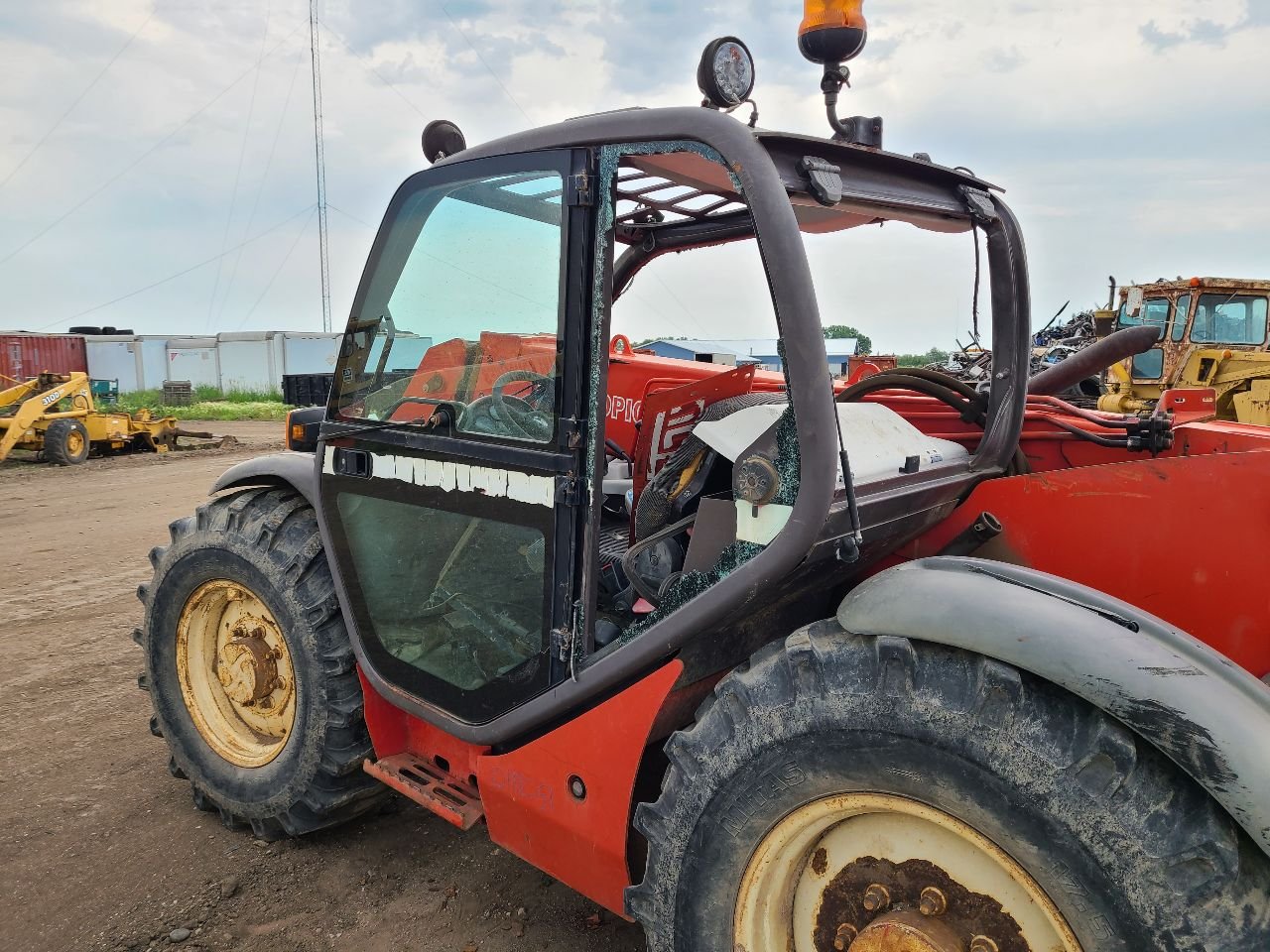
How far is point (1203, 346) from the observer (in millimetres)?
11945

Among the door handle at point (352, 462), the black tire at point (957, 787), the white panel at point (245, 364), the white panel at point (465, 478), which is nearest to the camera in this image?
the black tire at point (957, 787)

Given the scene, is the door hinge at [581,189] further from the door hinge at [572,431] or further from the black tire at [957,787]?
the black tire at [957,787]

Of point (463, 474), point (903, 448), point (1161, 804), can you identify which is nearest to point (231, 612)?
point (463, 474)

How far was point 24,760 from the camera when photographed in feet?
12.0

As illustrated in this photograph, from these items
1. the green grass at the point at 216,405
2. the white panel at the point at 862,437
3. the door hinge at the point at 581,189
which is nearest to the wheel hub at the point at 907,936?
the white panel at the point at 862,437

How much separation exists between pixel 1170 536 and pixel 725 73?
1.62 m

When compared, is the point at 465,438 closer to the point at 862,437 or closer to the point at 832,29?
the point at 862,437

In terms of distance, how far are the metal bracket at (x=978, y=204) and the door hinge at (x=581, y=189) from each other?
1.10 m

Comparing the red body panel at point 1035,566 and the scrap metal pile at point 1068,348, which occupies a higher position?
the scrap metal pile at point 1068,348

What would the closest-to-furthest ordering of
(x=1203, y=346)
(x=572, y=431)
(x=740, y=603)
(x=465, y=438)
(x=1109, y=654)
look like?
1. (x=1109, y=654)
2. (x=740, y=603)
3. (x=572, y=431)
4. (x=465, y=438)
5. (x=1203, y=346)

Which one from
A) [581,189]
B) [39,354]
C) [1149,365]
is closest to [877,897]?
[581,189]

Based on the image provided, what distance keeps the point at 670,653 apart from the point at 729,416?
0.60m

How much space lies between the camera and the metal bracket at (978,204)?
2.35 m

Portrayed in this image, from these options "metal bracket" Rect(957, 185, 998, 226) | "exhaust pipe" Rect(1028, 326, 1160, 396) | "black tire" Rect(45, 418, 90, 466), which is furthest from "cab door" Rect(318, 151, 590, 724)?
"black tire" Rect(45, 418, 90, 466)
